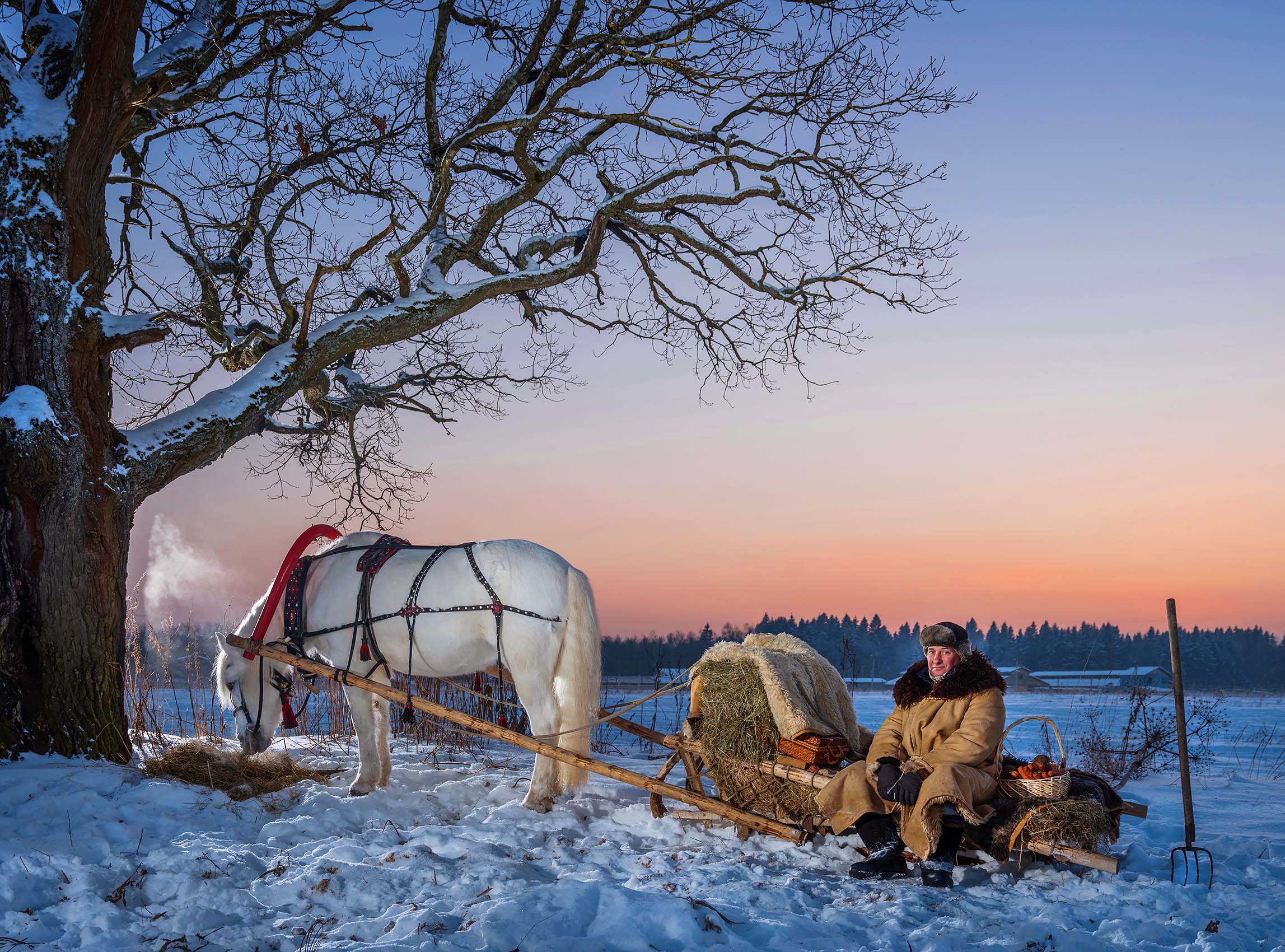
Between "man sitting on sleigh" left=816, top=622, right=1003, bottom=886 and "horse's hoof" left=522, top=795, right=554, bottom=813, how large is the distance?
6.22ft

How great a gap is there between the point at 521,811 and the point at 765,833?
158 centimetres

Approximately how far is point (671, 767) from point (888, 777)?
163 centimetres

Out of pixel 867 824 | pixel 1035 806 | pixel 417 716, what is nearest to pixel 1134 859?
pixel 1035 806

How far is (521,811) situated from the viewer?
222 inches

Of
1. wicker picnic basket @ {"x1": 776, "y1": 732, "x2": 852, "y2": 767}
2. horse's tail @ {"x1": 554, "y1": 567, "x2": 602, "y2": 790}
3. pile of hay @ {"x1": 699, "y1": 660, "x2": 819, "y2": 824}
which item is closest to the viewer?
wicker picnic basket @ {"x1": 776, "y1": 732, "x2": 852, "y2": 767}

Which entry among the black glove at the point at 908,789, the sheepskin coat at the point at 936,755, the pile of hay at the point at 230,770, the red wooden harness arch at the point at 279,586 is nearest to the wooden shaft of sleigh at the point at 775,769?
the sheepskin coat at the point at 936,755

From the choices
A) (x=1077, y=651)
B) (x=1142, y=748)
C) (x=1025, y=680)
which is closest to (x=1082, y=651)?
(x=1077, y=651)

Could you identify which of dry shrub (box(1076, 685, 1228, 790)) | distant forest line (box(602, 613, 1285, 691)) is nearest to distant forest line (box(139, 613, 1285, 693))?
distant forest line (box(602, 613, 1285, 691))

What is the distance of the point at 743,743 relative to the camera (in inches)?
216

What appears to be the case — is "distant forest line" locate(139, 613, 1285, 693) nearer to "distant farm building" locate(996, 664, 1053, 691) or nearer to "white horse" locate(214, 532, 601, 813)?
"distant farm building" locate(996, 664, 1053, 691)

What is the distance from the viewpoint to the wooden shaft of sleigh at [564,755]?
495 centimetres

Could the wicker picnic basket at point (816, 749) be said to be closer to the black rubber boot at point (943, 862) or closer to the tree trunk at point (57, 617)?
the black rubber boot at point (943, 862)

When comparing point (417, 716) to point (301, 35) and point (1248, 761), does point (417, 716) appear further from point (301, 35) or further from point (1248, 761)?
point (1248, 761)

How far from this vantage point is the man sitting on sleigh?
4.48 m
